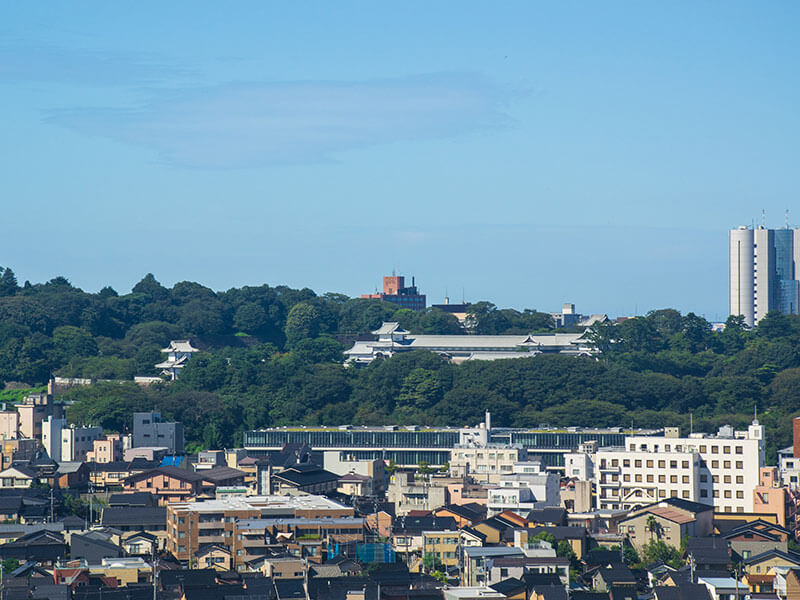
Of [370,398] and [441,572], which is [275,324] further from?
[441,572]

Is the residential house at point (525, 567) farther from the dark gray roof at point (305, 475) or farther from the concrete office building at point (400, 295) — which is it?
the concrete office building at point (400, 295)

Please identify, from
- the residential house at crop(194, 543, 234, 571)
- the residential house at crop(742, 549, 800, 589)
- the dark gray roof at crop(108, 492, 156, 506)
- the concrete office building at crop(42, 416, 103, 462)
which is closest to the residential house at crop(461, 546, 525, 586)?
→ the residential house at crop(742, 549, 800, 589)

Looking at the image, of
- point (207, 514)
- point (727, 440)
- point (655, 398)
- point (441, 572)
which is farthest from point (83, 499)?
point (655, 398)

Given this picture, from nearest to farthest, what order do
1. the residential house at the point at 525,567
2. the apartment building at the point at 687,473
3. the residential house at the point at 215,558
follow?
the residential house at the point at 525,567 < the residential house at the point at 215,558 < the apartment building at the point at 687,473

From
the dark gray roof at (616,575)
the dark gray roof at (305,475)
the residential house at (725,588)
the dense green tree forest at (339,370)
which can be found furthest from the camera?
the dense green tree forest at (339,370)

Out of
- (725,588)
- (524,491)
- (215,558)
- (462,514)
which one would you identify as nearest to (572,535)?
(462,514)

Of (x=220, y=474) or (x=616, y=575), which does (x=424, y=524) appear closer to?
(x=616, y=575)

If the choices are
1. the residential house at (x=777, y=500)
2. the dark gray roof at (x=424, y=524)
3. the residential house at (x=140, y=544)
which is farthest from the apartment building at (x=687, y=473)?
the residential house at (x=140, y=544)
